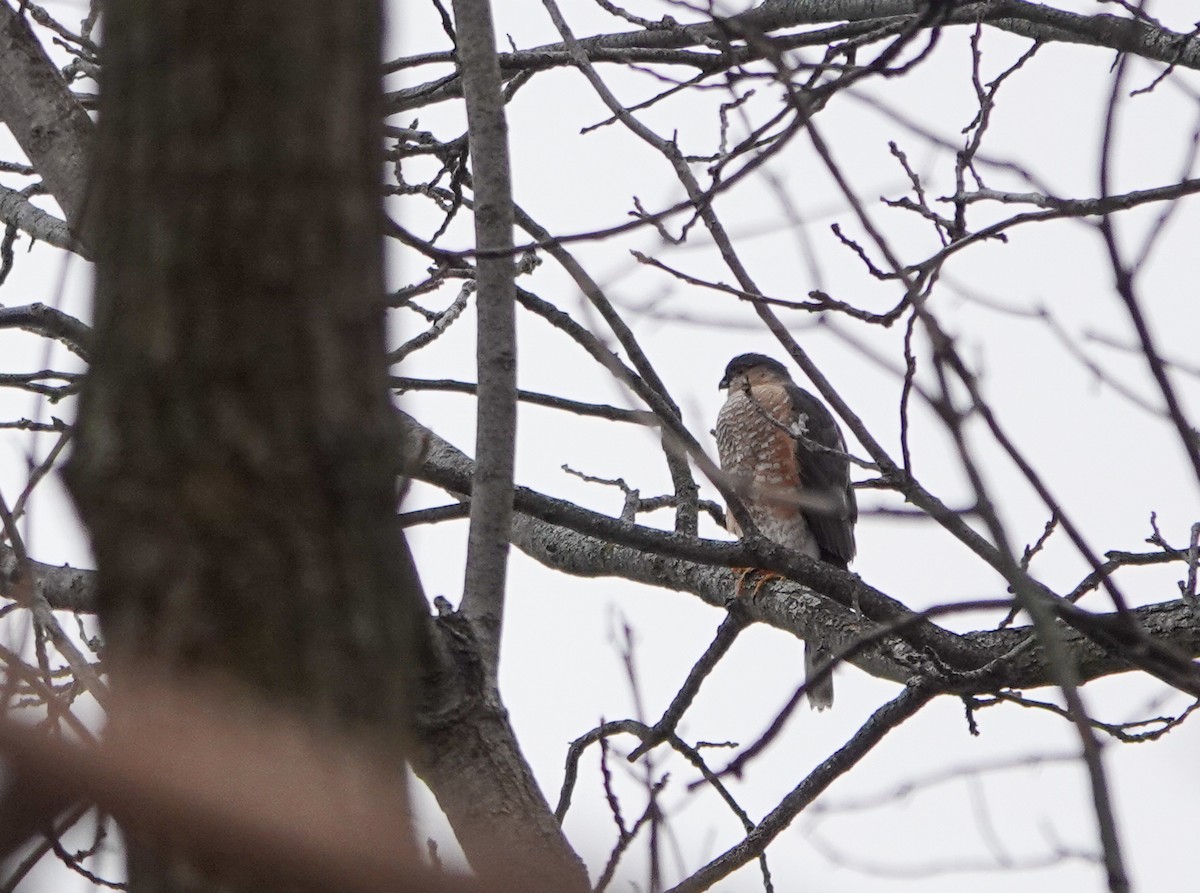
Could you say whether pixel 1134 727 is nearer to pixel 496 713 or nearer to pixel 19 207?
pixel 496 713

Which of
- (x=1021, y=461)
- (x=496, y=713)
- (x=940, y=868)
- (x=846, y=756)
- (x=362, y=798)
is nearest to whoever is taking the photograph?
(x=362, y=798)

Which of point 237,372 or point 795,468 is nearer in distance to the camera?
point 237,372

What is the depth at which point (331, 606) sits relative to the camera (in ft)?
3.57

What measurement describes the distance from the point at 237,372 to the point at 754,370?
295 inches

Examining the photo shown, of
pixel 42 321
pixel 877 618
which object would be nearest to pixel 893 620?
pixel 877 618

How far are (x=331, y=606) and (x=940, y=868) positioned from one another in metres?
2.05

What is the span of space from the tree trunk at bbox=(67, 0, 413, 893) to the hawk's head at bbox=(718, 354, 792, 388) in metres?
7.09

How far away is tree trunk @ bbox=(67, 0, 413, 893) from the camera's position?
1.07 meters

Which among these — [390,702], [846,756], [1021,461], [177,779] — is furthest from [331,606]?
[846,756]

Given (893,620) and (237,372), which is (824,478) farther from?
(237,372)

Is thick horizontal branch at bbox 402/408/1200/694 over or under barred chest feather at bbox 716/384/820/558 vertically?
under

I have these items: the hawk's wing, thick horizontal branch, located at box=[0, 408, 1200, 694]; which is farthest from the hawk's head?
thick horizontal branch, located at box=[0, 408, 1200, 694]

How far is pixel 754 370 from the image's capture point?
845cm

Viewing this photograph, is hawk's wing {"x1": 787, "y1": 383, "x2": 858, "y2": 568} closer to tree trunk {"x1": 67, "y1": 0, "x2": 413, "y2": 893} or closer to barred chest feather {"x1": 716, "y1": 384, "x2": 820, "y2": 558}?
barred chest feather {"x1": 716, "y1": 384, "x2": 820, "y2": 558}
